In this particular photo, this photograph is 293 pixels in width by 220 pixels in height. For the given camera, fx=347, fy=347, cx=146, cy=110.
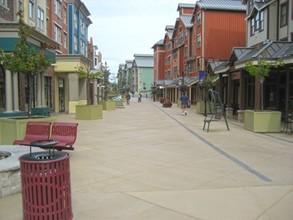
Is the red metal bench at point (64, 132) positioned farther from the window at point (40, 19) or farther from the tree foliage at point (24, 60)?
the window at point (40, 19)

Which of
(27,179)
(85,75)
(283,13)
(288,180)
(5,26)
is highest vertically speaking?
(283,13)

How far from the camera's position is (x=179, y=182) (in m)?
6.63

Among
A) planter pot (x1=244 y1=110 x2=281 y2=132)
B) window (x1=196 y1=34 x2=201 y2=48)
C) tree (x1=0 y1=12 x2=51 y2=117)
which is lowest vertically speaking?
planter pot (x1=244 y1=110 x2=281 y2=132)

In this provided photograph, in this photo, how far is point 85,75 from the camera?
953 inches

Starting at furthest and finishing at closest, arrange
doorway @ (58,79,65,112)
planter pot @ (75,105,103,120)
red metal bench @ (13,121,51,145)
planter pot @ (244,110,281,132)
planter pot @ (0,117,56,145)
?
doorway @ (58,79,65,112), planter pot @ (75,105,103,120), planter pot @ (244,110,281,132), planter pot @ (0,117,56,145), red metal bench @ (13,121,51,145)

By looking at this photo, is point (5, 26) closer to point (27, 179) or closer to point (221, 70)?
point (27, 179)

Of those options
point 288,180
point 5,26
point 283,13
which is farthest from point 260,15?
point 288,180

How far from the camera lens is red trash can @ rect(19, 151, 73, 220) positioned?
170 inches

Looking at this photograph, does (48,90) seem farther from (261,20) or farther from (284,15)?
(284,15)

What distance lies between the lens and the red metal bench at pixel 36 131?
930cm

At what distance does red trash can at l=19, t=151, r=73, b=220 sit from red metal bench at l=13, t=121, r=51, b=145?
4975mm

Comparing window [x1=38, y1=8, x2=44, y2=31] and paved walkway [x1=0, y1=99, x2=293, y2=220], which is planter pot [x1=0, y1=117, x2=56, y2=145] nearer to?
paved walkway [x1=0, y1=99, x2=293, y2=220]

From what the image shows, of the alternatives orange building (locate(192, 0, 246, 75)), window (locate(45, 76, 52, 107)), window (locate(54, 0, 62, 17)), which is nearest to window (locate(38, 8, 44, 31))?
window (locate(45, 76, 52, 107))

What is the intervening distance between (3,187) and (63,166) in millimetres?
1902
